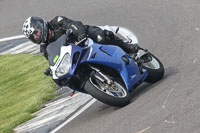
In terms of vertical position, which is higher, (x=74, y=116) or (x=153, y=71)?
(x=153, y=71)

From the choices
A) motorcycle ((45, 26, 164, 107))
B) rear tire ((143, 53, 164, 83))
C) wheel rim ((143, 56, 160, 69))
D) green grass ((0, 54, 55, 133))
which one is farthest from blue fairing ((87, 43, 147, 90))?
green grass ((0, 54, 55, 133))

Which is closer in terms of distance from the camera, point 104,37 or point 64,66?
point 64,66

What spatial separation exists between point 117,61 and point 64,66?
1007 mm

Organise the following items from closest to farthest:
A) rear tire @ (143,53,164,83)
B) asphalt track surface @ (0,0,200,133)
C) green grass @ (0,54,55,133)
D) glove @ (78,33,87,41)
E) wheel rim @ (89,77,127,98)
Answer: asphalt track surface @ (0,0,200,133) → wheel rim @ (89,77,127,98) → glove @ (78,33,87,41) → rear tire @ (143,53,164,83) → green grass @ (0,54,55,133)

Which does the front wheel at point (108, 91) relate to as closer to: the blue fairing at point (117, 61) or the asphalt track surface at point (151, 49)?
the asphalt track surface at point (151, 49)

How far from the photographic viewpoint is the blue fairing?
7.96 meters

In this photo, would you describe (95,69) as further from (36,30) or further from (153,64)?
(153,64)

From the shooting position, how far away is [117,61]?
8.19 metres

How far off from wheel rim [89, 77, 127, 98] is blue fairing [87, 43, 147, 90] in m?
0.23

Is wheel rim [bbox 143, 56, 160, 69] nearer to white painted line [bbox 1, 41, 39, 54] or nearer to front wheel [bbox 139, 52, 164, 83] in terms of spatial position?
front wheel [bbox 139, 52, 164, 83]

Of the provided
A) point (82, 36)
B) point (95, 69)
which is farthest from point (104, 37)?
point (95, 69)

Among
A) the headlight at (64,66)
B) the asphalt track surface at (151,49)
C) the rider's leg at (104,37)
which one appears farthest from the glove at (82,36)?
the asphalt track surface at (151,49)

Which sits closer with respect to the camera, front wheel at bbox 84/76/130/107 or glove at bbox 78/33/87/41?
front wheel at bbox 84/76/130/107

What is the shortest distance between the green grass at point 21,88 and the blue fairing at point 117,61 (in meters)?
2.02
